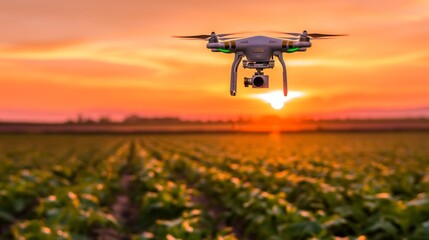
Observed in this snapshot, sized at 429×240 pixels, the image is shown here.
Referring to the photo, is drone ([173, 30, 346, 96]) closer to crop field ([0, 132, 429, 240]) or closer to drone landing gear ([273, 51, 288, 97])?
drone landing gear ([273, 51, 288, 97])

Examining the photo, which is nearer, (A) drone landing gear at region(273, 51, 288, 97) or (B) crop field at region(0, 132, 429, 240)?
(A) drone landing gear at region(273, 51, 288, 97)

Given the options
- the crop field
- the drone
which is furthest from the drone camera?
the crop field

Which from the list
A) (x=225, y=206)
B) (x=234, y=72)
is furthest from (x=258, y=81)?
(x=225, y=206)

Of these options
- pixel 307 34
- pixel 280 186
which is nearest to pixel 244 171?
pixel 280 186

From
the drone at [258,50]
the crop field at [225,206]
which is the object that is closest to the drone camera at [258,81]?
the drone at [258,50]

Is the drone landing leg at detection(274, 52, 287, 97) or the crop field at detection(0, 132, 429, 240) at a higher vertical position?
the drone landing leg at detection(274, 52, 287, 97)

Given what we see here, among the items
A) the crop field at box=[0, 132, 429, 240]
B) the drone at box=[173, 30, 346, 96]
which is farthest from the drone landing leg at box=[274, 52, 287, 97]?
the crop field at box=[0, 132, 429, 240]

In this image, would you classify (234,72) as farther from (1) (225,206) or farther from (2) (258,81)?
(1) (225,206)

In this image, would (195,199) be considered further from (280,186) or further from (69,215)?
(69,215)
